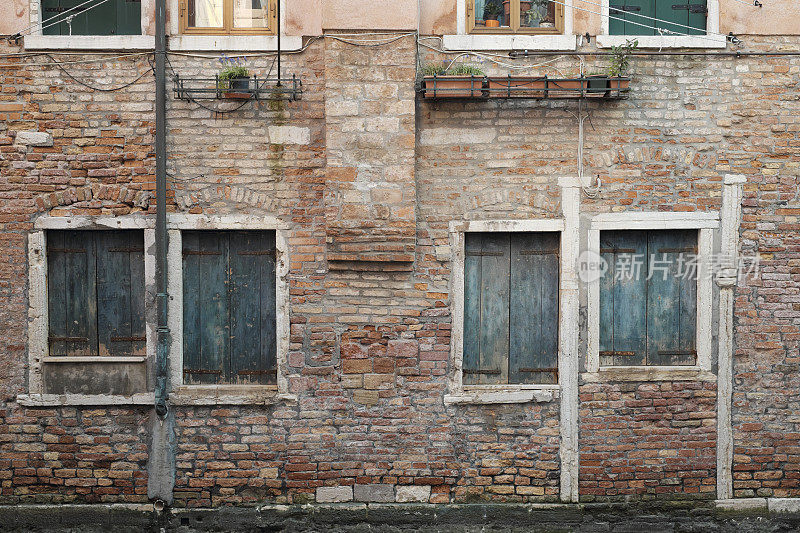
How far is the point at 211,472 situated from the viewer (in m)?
6.06

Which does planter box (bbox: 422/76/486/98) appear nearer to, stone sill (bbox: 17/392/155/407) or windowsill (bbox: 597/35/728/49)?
windowsill (bbox: 597/35/728/49)

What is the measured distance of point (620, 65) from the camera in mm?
5918

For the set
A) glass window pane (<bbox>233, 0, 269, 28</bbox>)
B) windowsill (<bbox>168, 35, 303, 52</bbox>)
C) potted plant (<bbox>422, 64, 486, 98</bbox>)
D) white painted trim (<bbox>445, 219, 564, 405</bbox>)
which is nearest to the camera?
potted plant (<bbox>422, 64, 486, 98</bbox>)

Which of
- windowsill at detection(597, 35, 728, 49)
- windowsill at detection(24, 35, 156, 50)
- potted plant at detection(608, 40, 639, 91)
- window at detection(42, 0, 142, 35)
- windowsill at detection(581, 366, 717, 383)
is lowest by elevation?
windowsill at detection(581, 366, 717, 383)

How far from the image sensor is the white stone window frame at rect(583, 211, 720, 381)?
19.9 feet

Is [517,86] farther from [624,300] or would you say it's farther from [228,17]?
[228,17]

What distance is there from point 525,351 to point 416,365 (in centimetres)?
96

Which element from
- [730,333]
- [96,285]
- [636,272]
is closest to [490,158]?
[636,272]

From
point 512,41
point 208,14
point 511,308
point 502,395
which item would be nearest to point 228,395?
point 502,395

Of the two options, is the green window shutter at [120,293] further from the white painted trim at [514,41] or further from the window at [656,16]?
the window at [656,16]

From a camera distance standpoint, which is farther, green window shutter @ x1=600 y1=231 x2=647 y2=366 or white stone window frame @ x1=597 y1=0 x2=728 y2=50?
green window shutter @ x1=600 y1=231 x2=647 y2=366

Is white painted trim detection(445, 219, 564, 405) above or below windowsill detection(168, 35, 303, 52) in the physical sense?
below

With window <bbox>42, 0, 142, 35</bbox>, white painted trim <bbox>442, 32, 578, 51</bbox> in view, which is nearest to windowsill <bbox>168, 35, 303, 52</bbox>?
window <bbox>42, 0, 142, 35</bbox>

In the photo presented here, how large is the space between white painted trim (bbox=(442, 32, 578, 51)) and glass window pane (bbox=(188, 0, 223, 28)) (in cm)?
190
